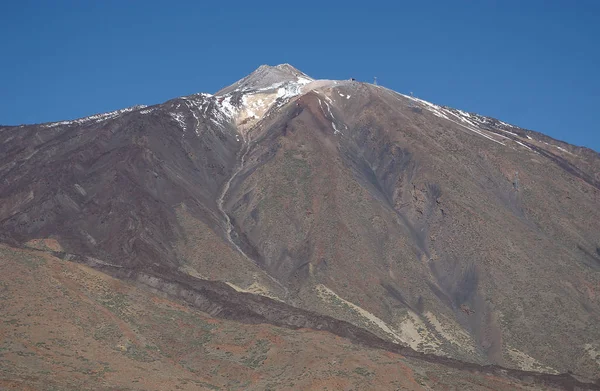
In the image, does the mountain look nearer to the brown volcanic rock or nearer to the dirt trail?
the dirt trail

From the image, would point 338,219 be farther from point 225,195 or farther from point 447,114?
point 447,114

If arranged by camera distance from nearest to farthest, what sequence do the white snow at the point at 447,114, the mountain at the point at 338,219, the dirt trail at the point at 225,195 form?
the mountain at the point at 338,219
the dirt trail at the point at 225,195
the white snow at the point at 447,114

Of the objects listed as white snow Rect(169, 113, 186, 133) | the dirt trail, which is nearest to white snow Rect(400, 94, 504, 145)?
the dirt trail

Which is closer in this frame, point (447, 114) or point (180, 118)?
point (180, 118)

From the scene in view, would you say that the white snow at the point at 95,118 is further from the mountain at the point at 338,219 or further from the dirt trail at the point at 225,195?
the dirt trail at the point at 225,195

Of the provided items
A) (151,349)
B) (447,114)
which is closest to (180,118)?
(447,114)

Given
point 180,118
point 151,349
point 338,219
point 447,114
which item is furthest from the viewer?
point 447,114

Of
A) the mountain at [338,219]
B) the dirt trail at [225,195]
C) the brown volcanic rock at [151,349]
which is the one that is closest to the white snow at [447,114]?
the mountain at [338,219]

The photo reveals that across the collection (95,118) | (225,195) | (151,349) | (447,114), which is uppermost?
(447,114)

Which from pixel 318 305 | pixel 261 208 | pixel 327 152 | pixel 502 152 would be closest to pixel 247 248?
pixel 261 208

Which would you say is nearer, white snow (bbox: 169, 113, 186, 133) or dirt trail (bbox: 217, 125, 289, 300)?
dirt trail (bbox: 217, 125, 289, 300)
